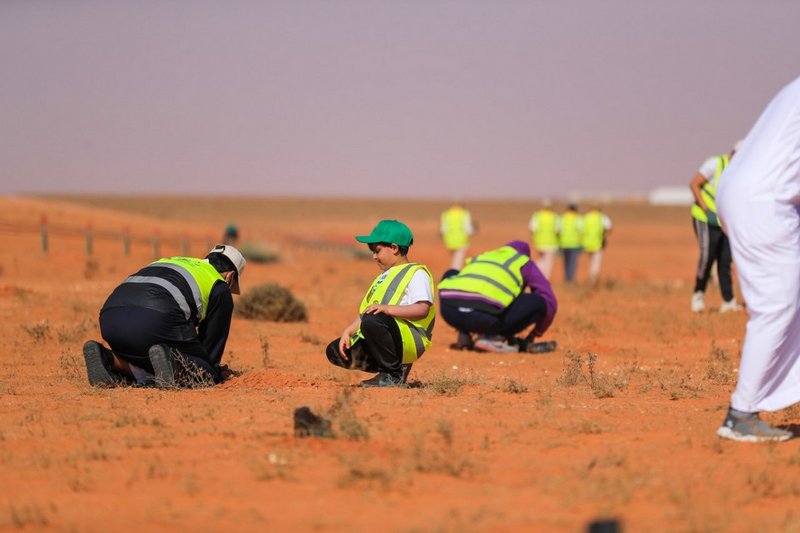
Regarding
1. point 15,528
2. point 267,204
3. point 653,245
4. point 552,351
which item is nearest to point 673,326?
point 552,351

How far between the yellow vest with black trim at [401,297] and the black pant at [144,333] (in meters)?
1.25

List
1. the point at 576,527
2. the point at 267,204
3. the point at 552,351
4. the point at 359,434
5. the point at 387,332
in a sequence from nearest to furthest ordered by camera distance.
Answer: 1. the point at 576,527
2. the point at 359,434
3. the point at 387,332
4. the point at 552,351
5. the point at 267,204

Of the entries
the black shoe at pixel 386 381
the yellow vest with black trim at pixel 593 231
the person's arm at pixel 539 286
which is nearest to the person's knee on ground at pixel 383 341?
the black shoe at pixel 386 381

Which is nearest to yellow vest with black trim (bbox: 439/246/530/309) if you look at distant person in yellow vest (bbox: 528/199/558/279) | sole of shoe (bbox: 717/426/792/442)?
sole of shoe (bbox: 717/426/792/442)

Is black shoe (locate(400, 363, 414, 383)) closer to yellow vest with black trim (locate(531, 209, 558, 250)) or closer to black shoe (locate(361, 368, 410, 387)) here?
black shoe (locate(361, 368, 410, 387))

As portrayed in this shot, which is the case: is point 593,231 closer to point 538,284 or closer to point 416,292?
point 538,284

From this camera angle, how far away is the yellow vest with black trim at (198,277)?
8.20 m

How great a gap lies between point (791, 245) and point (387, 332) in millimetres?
3018

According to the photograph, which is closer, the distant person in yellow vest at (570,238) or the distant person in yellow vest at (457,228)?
the distant person in yellow vest at (457,228)

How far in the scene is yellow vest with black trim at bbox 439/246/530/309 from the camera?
453 inches

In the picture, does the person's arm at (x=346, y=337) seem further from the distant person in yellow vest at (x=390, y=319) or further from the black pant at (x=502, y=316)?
the black pant at (x=502, y=316)

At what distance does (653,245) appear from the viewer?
53969mm

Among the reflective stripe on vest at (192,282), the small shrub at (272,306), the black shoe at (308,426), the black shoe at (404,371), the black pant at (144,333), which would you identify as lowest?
the small shrub at (272,306)

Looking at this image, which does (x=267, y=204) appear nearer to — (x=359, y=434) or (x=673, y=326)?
(x=673, y=326)
